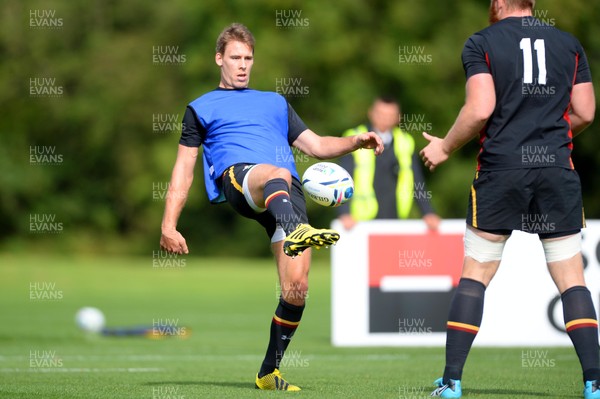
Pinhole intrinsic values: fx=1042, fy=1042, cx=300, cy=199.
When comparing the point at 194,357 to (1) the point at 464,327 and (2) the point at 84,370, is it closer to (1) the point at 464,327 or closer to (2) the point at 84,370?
(2) the point at 84,370

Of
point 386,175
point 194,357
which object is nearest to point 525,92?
point 194,357

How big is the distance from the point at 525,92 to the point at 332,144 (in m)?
1.50

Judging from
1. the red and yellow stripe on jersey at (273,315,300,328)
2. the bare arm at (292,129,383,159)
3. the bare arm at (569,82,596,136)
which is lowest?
the red and yellow stripe on jersey at (273,315,300,328)

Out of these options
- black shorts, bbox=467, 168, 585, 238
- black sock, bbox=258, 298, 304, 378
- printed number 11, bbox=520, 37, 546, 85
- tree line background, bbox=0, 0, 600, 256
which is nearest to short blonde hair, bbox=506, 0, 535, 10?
printed number 11, bbox=520, 37, 546, 85

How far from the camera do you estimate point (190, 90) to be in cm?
3738

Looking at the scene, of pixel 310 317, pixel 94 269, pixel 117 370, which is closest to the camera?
pixel 117 370

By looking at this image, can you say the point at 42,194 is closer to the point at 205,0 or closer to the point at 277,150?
the point at 205,0

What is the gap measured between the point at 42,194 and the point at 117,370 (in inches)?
1274

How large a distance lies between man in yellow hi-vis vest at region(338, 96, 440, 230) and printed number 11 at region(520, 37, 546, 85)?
16.8ft

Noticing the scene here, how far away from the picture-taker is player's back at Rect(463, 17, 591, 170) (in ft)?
20.0

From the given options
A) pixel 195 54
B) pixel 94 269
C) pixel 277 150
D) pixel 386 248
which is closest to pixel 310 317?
pixel 386 248

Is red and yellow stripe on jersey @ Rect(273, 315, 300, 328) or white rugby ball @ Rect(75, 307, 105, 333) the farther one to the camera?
white rugby ball @ Rect(75, 307, 105, 333)

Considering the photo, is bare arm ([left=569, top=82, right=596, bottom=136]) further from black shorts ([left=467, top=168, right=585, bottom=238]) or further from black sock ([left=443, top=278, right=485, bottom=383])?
black sock ([left=443, top=278, right=485, bottom=383])

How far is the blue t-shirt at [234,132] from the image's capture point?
22.8ft
